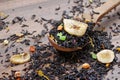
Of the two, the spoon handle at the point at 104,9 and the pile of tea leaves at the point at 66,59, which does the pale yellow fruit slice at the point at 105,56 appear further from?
the spoon handle at the point at 104,9

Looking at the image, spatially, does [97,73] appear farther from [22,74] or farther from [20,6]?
[20,6]

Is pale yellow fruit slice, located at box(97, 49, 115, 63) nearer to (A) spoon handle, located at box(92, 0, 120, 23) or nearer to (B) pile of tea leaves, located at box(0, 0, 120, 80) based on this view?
(B) pile of tea leaves, located at box(0, 0, 120, 80)

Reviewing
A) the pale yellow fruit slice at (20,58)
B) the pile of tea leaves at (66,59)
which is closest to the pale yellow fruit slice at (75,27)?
the pile of tea leaves at (66,59)

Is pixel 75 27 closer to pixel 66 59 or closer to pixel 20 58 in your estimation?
pixel 66 59

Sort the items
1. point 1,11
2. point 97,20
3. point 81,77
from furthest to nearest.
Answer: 1. point 1,11
2. point 97,20
3. point 81,77

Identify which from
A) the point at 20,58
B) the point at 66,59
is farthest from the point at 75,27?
the point at 20,58

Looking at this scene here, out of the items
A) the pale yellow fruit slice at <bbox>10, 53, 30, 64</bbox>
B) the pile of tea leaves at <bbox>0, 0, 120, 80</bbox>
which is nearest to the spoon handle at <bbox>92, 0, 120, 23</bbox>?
the pile of tea leaves at <bbox>0, 0, 120, 80</bbox>

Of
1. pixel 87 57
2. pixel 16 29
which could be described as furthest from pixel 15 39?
pixel 87 57
